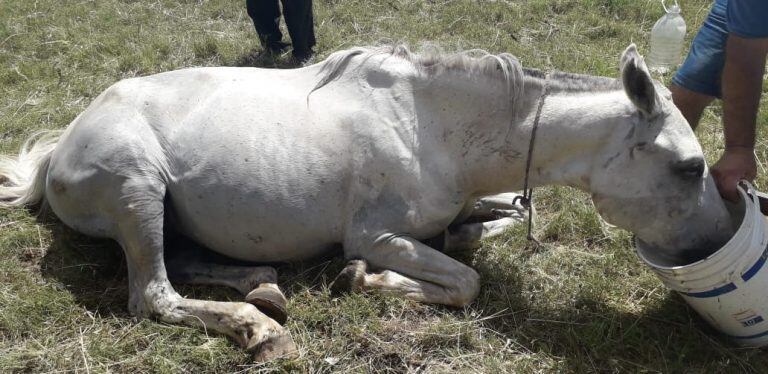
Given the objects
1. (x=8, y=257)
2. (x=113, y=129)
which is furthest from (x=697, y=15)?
(x=8, y=257)

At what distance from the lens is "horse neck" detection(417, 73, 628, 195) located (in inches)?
128

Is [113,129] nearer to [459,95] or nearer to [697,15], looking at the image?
[459,95]

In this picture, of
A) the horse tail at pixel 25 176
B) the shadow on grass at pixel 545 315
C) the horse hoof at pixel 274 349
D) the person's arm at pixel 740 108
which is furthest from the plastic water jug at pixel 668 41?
the horse tail at pixel 25 176

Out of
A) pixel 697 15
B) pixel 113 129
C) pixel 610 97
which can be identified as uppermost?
pixel 610 97

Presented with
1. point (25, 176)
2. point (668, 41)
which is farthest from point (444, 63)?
point (668, 41)

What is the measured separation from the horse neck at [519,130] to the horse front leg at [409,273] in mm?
446

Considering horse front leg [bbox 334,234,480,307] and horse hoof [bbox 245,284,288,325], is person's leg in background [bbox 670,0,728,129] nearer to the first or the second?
horse front leg [bbox 334,234,480,307]

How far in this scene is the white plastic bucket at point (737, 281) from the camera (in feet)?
9.36

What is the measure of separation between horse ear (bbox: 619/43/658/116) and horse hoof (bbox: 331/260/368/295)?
5.15 feet

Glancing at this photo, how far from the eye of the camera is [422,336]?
10.5 ft

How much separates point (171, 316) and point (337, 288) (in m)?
0.85

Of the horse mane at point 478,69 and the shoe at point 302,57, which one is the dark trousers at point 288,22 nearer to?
the shoe at point 302,57

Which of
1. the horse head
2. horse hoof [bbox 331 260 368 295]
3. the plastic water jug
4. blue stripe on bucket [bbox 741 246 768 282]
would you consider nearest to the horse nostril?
the horse head

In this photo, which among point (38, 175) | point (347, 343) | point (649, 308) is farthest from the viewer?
point (38, 175)
